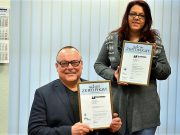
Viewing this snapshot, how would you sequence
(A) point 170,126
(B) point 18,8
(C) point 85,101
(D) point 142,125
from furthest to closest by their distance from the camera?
(A) point 170,126 → (B) point 18,8 → (D) point 142,125 → (C) point 85,101

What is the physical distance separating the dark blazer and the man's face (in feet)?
0.36

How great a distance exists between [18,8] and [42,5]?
221 mm

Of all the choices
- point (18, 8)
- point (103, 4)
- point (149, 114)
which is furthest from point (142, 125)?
point (18, 8)

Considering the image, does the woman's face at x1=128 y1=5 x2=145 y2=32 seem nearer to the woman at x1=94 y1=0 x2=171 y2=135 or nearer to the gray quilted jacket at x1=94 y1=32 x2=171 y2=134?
the woman at x1=94 y1=0 x2=171 y2=135

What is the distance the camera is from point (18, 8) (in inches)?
111

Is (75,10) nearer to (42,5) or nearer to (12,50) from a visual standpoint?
(42,5)

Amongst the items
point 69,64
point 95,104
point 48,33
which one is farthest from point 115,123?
point 48,33

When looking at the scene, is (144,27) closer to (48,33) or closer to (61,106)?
(61,106)

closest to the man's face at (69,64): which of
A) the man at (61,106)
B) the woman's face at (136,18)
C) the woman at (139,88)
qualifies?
the man at (61,106)

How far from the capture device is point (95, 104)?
1747 mm

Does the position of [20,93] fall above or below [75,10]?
below

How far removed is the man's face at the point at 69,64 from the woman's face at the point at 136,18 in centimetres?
54

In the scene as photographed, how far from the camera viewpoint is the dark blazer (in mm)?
1733

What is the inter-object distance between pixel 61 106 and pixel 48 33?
1.23 meters
